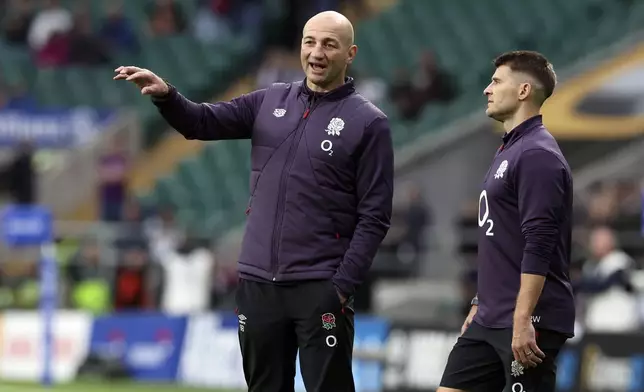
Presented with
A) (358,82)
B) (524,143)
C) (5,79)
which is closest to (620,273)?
(524,143)

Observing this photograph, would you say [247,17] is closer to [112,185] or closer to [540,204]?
[112,185]

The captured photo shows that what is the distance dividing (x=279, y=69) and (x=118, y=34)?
364 centimetres

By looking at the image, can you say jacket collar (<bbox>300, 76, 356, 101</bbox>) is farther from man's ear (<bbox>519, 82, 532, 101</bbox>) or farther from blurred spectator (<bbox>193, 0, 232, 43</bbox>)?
blurred spectator (<bbox>193, 0, 232, 43</bbox>)

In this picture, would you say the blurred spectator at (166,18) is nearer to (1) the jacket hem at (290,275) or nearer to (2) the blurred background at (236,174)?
(2) the blurred background at (236,174)

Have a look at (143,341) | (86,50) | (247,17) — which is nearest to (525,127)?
(143,341)

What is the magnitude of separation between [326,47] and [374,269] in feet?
37.4

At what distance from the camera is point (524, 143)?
6.98 m

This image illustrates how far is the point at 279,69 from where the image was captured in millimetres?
24172

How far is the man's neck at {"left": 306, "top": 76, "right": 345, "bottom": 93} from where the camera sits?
7234mm

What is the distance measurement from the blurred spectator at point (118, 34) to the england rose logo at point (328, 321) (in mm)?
19642

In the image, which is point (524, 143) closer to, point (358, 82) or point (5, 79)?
point (358, 82)

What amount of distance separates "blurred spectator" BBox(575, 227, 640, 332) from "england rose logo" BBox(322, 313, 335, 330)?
734 centimetres

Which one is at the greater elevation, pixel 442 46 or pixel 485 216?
pixel 442 46

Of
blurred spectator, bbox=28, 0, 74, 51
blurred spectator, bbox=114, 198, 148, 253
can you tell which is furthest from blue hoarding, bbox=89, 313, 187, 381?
blurred spectator, bbox=28, 0, 74, 51
